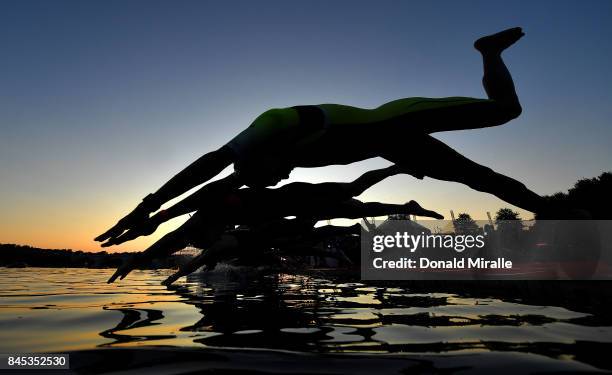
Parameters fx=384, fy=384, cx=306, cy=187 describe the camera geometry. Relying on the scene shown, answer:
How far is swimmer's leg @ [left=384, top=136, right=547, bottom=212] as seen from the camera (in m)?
3.90

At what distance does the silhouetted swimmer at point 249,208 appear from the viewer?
3.21 metres

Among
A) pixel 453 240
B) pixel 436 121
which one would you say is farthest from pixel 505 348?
pixel 453 240

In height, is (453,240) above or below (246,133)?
below

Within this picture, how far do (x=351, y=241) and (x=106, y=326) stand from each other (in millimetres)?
19482

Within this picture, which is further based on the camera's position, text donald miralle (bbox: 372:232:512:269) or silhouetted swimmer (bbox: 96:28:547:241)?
text donald miralle (bbox: 372:232:512:269)

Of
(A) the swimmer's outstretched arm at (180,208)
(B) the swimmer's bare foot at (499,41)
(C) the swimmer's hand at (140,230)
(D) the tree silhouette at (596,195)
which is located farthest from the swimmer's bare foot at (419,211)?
(D) the tree silhouette at (596,195)

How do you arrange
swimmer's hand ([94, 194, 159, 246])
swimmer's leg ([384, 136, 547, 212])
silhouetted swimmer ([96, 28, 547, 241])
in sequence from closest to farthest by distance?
swimmer's hand ([94, 194, 159, 246]) → silhouetted swimmer ([96, 28, 547, 241]) → swimmer's leg ([384, 136, 547, 212])

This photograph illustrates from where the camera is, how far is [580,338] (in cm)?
190

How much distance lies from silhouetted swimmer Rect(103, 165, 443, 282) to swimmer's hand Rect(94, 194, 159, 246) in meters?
0.08

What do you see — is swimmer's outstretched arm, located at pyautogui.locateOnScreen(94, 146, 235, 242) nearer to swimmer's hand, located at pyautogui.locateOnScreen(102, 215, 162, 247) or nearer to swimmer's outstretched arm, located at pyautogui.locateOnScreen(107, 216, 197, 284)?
swimmer's hand, located at pyautogui.locateOnScreen(102, 215, 162, 247)

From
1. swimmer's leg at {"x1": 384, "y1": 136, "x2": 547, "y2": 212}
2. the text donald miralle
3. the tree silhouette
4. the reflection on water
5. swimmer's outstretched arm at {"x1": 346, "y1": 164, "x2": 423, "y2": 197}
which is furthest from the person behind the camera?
the tree silhouette

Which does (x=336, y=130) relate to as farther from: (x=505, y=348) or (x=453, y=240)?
(x=453, y=240)

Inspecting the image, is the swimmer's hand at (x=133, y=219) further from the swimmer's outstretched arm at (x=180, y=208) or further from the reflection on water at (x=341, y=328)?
the reflection on water at (x=341, y=328)

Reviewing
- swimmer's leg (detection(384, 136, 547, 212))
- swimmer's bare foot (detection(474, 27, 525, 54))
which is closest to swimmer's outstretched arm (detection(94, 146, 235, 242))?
swimmer's leg (detection(384, 136, 547, 212))
